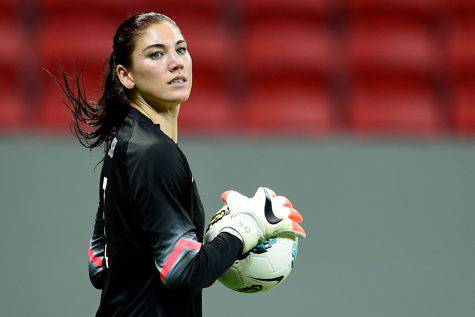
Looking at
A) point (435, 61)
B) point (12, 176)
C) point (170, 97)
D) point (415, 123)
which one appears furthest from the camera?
point (435, 61)

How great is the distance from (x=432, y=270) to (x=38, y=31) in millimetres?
2023

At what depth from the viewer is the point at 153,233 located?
1415 mm

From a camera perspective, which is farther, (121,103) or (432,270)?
(432,270)

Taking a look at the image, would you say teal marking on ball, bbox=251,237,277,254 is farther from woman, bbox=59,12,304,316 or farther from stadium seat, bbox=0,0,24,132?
stadium seat, bbox=0,0,24,132

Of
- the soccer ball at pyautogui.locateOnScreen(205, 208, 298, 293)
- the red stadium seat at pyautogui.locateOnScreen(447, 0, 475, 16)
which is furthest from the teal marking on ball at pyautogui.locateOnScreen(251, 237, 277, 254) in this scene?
the red stadium seat at pyautogui.locateOnScreen(447, 0, 475, 16)

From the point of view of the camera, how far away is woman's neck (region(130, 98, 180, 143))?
1.55m

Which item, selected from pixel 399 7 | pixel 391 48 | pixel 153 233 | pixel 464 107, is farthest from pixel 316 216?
pixel 399 7

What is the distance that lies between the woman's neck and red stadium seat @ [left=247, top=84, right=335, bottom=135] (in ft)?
5.15

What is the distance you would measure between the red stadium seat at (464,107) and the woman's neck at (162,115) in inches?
77.2

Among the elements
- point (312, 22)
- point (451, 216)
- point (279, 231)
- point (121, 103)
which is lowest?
point (451, 216)

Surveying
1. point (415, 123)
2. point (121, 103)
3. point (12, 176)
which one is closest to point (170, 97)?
point (121, 103)

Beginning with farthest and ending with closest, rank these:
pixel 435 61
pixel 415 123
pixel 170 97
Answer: pixel 435 61, pixel 415 123, pixel 170 97

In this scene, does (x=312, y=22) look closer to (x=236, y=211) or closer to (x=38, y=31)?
(x=38, y=31)

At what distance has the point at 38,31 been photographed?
3.54m
